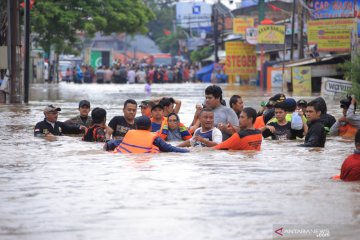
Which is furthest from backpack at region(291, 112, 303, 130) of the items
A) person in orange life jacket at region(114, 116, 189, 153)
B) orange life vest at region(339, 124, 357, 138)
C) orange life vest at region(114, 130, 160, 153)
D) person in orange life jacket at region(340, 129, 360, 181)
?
person in orange life jacket at region(340, 129, 360, 181)

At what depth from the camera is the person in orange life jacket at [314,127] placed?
Answer: 1487 cm

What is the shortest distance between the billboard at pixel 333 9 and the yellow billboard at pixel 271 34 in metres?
8.99

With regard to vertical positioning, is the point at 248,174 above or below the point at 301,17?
below

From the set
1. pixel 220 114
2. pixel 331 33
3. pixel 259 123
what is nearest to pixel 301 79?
pixel 331 33

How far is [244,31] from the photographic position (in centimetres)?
6719

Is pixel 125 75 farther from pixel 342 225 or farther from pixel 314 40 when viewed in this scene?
pixel 342 225

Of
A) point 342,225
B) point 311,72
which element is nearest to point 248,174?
point 342,225

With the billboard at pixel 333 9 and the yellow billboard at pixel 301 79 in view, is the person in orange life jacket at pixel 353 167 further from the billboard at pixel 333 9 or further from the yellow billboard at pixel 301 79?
the yellow billboard at pixel 301 79

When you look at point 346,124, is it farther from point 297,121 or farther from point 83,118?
point 83,118

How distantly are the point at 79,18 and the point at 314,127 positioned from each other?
45.7 meters

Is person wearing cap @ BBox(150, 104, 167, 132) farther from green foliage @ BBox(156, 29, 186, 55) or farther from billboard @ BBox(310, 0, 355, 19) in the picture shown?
green foliage @ BBox(156, 29, 186, 55)

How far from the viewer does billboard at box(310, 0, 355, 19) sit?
144ft

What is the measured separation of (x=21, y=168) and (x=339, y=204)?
5001 mm

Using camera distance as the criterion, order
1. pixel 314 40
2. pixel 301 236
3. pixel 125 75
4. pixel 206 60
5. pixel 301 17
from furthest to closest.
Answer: pixel 206 60, pixel 125 75, pixel 301 17, pixel 314 40, pixel 301 236
